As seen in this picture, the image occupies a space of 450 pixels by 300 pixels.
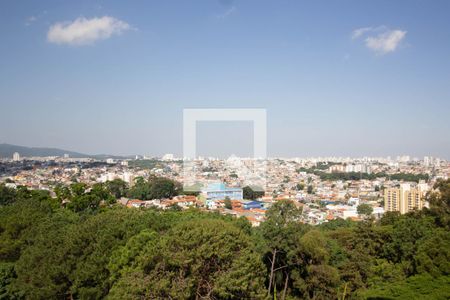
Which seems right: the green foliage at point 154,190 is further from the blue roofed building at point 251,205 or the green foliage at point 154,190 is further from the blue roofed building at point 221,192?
the blue roofed building at point 251,205

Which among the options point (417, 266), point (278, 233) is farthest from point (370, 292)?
point (278, 233)

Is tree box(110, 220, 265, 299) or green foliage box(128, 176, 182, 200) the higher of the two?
tree box(110, 220, 265, 299)

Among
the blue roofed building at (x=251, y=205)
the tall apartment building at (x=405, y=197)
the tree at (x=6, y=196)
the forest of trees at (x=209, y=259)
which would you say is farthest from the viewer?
the tall apartment building at (x=405, y=197)

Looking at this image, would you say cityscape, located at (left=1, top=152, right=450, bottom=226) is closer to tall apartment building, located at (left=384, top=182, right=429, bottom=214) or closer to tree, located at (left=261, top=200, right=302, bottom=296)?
tall apartment building, located at (left=384, top=182, right=429, bottom=214)

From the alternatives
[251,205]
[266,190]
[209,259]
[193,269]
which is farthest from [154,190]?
[193,269]

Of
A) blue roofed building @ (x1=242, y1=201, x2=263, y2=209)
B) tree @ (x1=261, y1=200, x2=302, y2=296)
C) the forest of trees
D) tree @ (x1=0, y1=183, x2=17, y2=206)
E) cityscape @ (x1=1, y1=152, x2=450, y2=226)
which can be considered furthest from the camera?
blue roofed building @ (x1=242, y1=201, x2=263, y2=209)

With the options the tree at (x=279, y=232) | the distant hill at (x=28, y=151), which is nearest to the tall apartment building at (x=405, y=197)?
the tree at (x=279, y=232)

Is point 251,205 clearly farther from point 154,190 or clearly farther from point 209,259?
point 209,259

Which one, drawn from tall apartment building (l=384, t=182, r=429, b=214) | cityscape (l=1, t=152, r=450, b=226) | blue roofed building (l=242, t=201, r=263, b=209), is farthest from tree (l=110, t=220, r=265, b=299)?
tall apartment building (l=384, t=182, r=429, b=214)

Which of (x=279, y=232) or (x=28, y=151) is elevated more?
(x=28, y=151)
